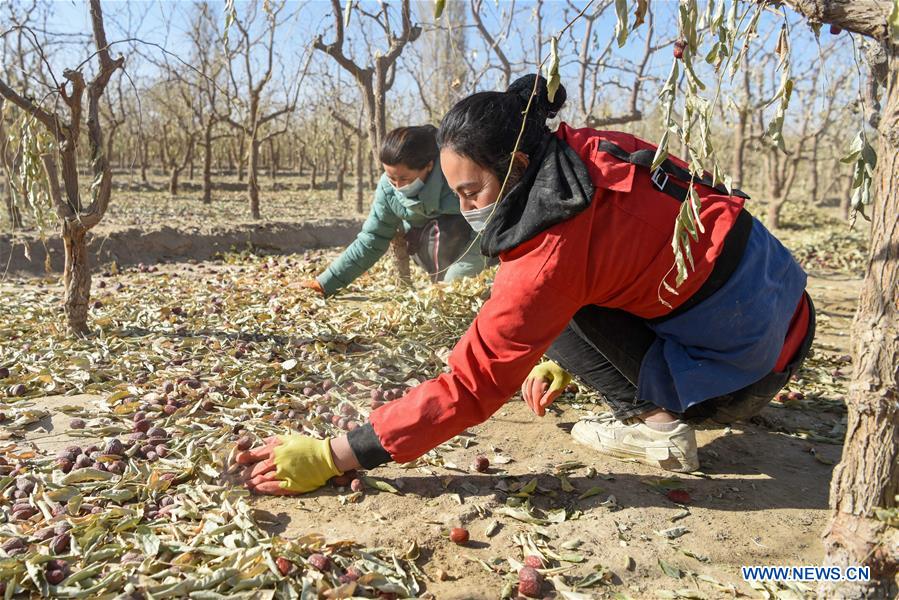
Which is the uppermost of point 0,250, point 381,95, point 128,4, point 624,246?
point 128,4

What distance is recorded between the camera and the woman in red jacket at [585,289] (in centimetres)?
177

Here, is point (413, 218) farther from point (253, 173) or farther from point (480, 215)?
point (253, 173)

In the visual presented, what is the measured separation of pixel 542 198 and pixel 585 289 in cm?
29

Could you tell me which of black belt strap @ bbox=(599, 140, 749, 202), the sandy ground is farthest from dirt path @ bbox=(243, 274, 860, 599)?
black belt strap @ bbox=(599, 140, 749, 202)

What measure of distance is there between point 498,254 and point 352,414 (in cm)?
120

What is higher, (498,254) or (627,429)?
(498,254)

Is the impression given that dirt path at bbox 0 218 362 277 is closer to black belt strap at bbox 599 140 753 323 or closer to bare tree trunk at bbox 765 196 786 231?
black belt strap at bbox 599 140 753 323

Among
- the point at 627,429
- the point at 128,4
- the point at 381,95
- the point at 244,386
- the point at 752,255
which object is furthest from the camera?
the point at 128,4

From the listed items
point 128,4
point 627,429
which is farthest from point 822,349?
point 128,4

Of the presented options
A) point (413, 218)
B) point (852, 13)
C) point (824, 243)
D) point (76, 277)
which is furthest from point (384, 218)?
point (824, 243)

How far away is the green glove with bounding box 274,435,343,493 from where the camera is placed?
200 cm

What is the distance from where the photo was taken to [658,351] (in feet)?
7.20

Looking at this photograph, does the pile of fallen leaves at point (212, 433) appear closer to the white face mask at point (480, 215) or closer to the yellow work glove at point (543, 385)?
the yellow work glove at point (543, 385)

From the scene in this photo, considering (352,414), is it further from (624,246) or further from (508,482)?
(624,246)
